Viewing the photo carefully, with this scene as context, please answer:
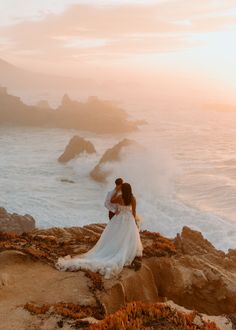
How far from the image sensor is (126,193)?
34.9 feet

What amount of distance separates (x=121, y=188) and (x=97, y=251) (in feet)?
6.04

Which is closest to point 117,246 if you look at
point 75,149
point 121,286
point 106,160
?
point 121,286

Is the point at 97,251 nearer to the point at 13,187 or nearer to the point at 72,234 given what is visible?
the point at 72,234

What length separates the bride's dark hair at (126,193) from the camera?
34.9ft

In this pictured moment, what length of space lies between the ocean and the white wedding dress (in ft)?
49.6

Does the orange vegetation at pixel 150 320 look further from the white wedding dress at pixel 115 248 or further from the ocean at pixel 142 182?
the ocean at pixel 142 182

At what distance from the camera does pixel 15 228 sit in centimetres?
2478

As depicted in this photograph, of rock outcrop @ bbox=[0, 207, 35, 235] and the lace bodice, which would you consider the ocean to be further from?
the lace bodice

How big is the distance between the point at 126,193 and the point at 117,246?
1.44 meters

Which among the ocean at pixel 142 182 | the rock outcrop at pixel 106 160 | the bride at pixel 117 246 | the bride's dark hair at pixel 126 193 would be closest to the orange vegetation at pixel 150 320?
the bride at pixel 117 246

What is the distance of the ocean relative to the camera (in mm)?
29953

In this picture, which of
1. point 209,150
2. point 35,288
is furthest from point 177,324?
point 209,150

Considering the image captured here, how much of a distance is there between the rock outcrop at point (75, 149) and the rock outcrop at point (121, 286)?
3584 centimetres

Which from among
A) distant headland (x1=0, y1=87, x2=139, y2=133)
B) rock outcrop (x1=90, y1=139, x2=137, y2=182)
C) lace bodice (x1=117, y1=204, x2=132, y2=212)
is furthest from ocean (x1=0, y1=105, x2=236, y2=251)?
lace bodice (x1=117, y1=204, x2=132, y2=212)
